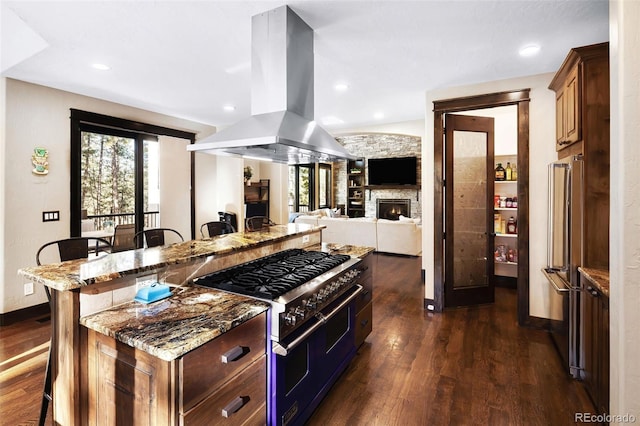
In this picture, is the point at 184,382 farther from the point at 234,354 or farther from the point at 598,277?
the point at 598,277

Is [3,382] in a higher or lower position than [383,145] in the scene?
lower

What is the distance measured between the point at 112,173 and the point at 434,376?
4812 millimetres

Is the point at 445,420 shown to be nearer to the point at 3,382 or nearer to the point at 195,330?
the point at 195,330

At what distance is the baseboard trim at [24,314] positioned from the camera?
3453mm

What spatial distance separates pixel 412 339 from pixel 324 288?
1572 mm

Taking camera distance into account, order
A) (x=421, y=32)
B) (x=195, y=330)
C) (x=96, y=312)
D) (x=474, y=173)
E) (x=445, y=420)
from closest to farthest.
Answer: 1. (x=195, y=330)
2. (x=96, y=312)
3. (x=445, y=420)
4. (x=421, y=32)
5. (x=474, y=173)

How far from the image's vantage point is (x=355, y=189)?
10602mm

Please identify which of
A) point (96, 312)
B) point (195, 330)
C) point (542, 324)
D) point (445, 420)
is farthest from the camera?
point (542, 324)

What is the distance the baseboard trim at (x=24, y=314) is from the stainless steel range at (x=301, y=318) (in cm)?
308

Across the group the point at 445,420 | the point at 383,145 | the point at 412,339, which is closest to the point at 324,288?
the point at 445,420

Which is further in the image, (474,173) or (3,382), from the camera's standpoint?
(474,173)

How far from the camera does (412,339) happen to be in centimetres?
311

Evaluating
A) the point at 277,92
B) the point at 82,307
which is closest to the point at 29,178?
the point at 82,307

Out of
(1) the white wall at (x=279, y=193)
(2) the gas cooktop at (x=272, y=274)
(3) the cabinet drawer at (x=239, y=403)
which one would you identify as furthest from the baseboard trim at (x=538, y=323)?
(1) the white wall at (x=279, y=193)
